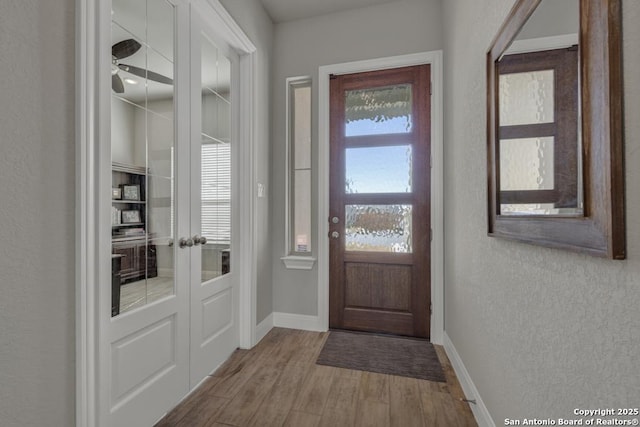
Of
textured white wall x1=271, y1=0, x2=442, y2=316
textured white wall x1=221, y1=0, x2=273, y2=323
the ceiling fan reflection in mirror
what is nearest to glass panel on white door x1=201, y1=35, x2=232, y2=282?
textured white wall x1=221, y1=0, x2=273, y2=323

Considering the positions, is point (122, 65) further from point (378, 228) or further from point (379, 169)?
point (378, 228)

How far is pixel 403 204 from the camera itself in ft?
8.29

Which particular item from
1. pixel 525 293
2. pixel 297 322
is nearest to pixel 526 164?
pixel 525 293

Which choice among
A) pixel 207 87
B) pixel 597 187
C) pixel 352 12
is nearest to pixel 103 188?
pixel 207 87

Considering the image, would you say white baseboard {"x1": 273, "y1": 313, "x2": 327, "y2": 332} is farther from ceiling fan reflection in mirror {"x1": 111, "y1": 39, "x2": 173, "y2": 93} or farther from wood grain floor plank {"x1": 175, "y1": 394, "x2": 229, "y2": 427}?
ceiling fan reflection in mirror {"x1": 111, "y1": 39, "x2": 173, "y2": 93}

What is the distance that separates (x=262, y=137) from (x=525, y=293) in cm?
217

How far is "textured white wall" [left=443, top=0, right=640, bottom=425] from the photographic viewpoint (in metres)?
0.61

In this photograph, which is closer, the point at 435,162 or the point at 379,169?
the point at 435,162

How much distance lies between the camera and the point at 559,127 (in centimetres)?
84

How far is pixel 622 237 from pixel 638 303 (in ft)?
0.45

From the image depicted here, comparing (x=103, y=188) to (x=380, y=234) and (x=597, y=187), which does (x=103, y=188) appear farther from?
(x=380, y=234)
